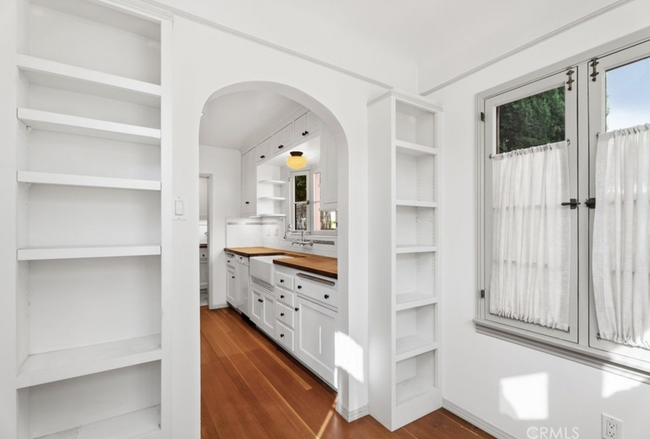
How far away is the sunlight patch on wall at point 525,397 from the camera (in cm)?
177

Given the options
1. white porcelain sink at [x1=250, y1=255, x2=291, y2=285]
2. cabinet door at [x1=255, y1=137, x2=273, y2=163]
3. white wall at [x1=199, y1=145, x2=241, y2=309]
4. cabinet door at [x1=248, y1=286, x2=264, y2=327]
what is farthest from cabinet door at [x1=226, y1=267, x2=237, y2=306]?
cabinet door at [x1=255, y1=137, x2=273, y2=163]

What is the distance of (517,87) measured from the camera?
194 centimetres

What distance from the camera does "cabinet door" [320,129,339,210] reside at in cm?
277

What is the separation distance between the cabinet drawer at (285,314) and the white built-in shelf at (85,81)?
218 centimetres

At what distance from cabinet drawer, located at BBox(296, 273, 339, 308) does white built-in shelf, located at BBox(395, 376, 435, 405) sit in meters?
0.78

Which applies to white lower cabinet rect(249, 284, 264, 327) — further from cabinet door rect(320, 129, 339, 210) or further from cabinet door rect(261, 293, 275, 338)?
cabinet door rect(320, 129, 339, 210)

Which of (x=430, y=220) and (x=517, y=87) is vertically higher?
(x=517, y=87)

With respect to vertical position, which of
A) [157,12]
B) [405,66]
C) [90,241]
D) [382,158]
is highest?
[405,66]

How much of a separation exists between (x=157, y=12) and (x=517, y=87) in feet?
6.74

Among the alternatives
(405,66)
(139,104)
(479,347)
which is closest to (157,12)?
(139,104)

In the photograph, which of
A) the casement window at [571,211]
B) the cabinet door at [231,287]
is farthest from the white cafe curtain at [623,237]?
the cabinet door at [231,287]

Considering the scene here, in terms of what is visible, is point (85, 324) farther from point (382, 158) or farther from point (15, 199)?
point (382, 158)

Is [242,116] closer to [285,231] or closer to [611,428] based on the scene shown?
[285,231]

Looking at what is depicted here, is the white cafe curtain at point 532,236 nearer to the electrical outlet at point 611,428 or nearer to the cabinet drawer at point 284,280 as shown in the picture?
the electrical outlet at point 611,428
